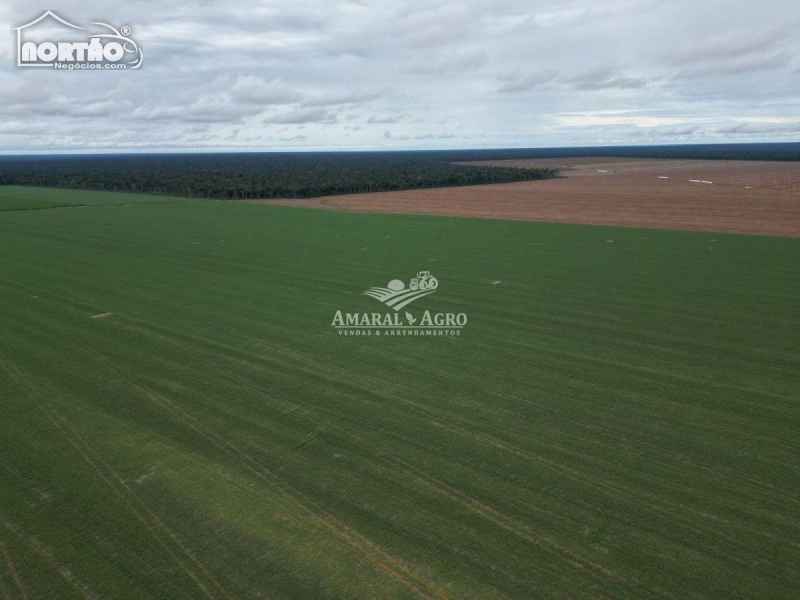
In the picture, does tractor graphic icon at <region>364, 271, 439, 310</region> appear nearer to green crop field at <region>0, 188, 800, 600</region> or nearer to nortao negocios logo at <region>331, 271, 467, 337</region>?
nortao negocios logo at <region>331, 271, 467, 337</region>

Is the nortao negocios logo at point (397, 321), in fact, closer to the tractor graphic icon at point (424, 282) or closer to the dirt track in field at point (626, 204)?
the tractor graphic icon at point (424, 282)

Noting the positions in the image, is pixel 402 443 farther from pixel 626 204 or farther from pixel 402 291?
pixel 626 204

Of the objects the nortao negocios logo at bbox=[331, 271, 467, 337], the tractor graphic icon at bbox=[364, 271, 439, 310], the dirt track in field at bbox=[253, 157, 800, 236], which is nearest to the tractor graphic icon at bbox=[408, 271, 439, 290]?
the tractor graphic icon at bbox=[364, 271, 439, 310]

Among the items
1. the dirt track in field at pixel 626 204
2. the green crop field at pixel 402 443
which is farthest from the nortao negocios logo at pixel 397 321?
the dirt track in field at pixel 626 204

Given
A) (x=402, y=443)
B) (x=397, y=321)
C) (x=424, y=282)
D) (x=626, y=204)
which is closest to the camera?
(x=402, y=443)

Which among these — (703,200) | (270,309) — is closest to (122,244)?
(270,309)

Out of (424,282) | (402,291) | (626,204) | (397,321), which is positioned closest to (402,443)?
(397,321)

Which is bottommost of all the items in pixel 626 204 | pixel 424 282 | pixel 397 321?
pixel 397 321
